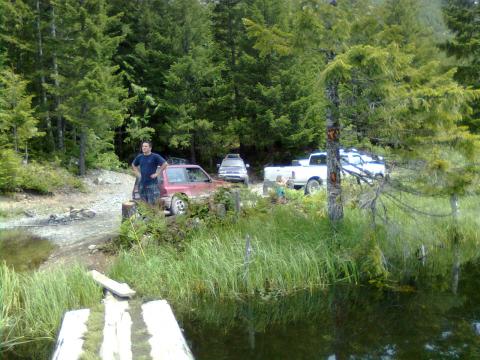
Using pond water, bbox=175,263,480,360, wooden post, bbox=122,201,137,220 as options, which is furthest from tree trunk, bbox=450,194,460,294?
wooden post, bbox=122,201,137,220

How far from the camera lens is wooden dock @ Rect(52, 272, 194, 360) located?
4.74 m

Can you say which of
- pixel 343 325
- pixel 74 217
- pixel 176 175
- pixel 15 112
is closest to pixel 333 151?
pixel 343 325

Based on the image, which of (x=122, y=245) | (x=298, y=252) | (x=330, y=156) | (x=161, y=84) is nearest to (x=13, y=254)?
(x=122, y=245)

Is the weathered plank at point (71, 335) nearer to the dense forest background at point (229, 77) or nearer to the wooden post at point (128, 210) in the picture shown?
the wooden post at point (128, 210)

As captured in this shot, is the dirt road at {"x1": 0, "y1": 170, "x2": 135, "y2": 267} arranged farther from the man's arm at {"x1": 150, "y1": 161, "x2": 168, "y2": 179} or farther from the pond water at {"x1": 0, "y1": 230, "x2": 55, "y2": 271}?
the man's arm at {"x1": 150, "y1": 161, "x2": 168, "y2": 179}

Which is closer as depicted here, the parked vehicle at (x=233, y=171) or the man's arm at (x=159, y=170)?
the man's arm at (x=159, y=170)

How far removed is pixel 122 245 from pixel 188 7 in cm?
2807

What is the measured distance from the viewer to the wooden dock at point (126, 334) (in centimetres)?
474

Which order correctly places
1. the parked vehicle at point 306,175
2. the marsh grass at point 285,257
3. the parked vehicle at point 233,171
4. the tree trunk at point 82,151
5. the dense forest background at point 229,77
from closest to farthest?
the marsh grass at point 285,257
the dense forest background at point 229,77
the parked vehicle at point 306,175
the tree trunk at point 82,151
the parked vehicle at point 233,171

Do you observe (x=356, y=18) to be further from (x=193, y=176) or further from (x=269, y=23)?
(x=269, y=23)

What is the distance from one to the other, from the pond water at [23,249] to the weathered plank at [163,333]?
4.12m

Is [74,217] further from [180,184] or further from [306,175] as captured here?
[306,175]

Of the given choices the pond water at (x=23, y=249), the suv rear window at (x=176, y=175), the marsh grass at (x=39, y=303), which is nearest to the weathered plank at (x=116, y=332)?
the marsh grass at (x=39, y=303)

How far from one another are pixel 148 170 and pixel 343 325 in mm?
5261
